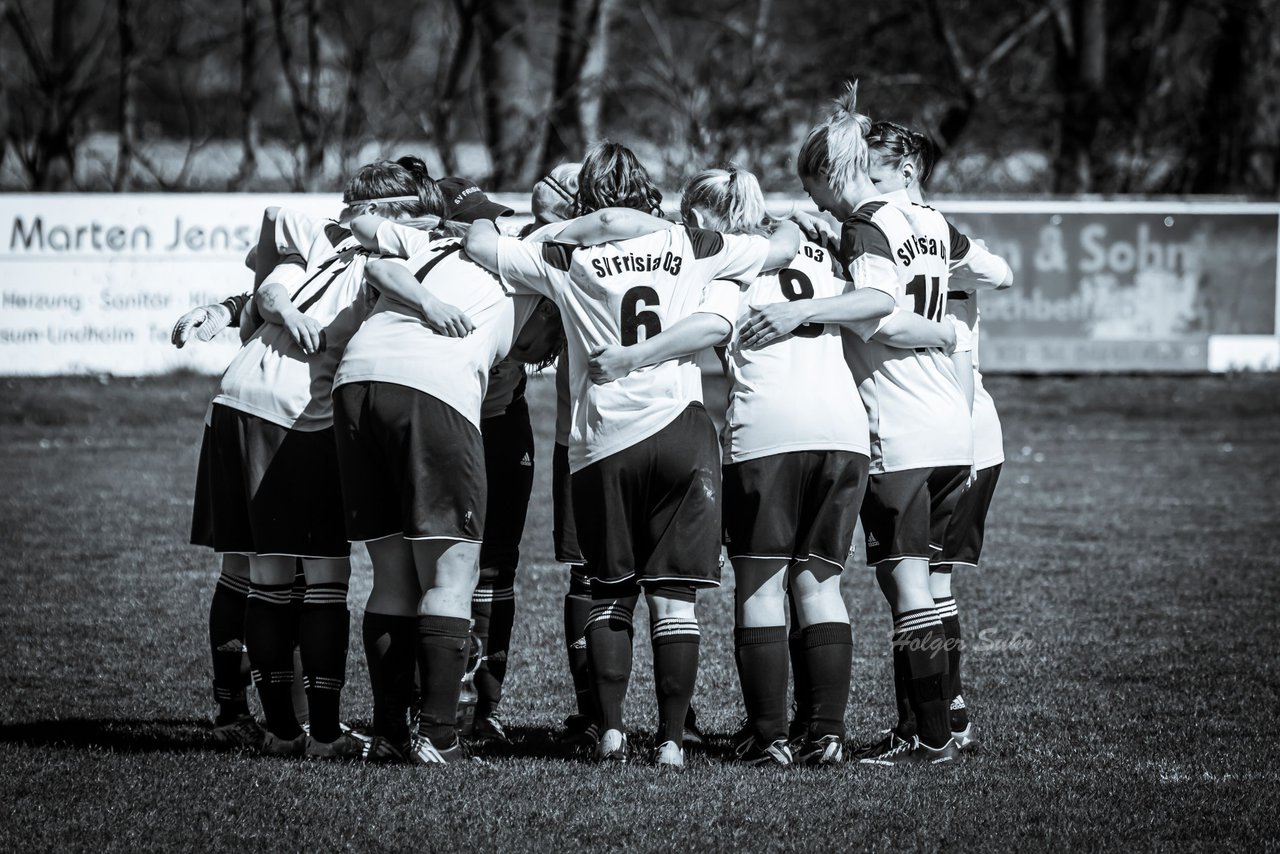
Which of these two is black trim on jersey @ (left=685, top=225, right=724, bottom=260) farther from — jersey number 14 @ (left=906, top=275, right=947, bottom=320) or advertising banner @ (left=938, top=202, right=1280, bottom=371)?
advertising banner @ (left=938, top=202, right=1280, bottom=371)

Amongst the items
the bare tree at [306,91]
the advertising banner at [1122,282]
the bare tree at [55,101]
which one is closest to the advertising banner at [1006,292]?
the advertising banner at [1122,282]

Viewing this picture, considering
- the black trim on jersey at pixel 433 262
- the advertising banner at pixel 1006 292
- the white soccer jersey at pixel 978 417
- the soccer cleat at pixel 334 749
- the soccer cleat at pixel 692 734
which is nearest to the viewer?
the black trim on jersey at pixel 433 262

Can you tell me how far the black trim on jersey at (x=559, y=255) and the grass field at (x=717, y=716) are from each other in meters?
1.56

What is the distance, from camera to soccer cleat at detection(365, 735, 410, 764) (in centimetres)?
456

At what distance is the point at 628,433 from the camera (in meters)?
4.37

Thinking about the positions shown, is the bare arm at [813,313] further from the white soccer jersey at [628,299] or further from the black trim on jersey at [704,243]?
the black trim on jersey at [704,243]

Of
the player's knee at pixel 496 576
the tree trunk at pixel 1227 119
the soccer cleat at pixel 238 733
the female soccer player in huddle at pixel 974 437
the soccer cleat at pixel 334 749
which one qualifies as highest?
the tree trunk at pixel 1227 119

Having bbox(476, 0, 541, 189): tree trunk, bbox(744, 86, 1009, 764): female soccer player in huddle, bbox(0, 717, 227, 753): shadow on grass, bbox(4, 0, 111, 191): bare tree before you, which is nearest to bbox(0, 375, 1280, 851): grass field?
bbox(0, 717, 227, 753): shadow on grass

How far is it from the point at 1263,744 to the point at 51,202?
47.4ft

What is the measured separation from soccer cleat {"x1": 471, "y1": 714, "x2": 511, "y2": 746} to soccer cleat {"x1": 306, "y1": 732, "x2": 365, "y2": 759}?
0.55 meters

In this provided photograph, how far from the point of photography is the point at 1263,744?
16.3ft

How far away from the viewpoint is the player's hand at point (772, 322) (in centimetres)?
448

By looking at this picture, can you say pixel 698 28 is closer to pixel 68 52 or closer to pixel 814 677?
pixel 68 52

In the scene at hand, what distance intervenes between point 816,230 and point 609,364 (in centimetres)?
99
